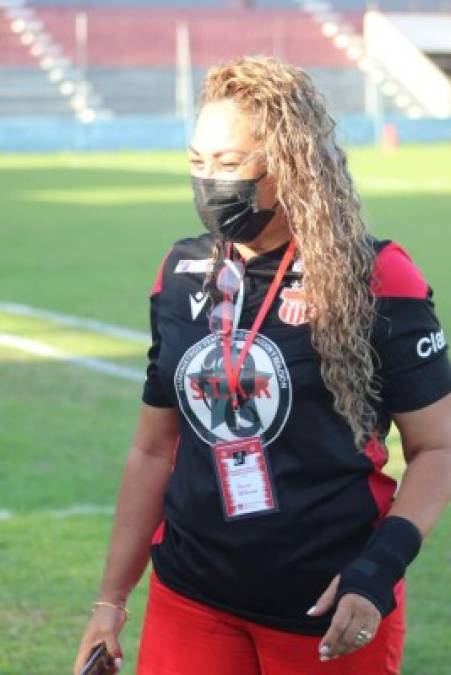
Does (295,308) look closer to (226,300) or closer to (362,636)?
(226,300)

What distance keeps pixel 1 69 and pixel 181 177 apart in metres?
16.4

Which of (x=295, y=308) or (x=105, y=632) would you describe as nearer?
(x=295, y=308)

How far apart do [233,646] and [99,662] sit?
332mm

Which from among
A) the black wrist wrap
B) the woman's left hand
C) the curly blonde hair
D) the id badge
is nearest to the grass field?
the curly blonde hair

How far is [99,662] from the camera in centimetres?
347

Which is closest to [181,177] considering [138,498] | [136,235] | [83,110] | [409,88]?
[136,235]

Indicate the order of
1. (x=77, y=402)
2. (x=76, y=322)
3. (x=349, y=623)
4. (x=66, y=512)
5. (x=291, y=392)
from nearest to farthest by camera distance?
(x=349, y=623), (x=291, y=392), (x=66, y=512), (x=77, y=402), (x=76, y=322)

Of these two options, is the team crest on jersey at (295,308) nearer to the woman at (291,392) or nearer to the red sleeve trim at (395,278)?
the woman at (291,392)

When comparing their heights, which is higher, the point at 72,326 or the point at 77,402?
the point at 77,402

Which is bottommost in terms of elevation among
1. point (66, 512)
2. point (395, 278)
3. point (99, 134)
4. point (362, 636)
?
point (99, 134)

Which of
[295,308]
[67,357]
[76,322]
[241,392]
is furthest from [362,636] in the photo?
[76,322]

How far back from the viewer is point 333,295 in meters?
3.14

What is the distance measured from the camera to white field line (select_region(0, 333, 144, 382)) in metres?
10.8

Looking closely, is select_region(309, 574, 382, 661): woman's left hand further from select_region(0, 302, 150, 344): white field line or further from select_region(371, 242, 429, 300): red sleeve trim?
select_region(0, 302, 150, 344): white field line
